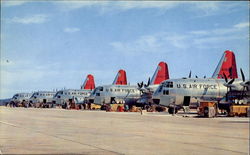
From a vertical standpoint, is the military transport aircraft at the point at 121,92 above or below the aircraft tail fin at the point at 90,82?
below

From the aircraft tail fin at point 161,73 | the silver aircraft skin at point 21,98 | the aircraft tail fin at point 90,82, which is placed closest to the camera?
the aircraft tail fin at point 161,73

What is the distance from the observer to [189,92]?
56250 millimetres

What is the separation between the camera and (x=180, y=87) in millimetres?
56688

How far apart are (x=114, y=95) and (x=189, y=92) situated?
31793 millimetres

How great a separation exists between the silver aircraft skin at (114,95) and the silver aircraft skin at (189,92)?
29042mm

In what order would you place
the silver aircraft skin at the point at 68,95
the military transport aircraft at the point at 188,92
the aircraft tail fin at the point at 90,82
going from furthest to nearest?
the aircraft tail fin at the point at 90,82, the silver aircraft skin at the point at 68,95, the military transport aircraft at the point at 188,92

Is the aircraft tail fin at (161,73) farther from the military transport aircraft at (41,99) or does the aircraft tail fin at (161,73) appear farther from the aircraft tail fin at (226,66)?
the military transport aircraft at (41,99)

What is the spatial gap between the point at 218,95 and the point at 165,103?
7.77 metres

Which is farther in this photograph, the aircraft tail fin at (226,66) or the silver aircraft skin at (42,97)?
the silver aircraft skin at (42,97)

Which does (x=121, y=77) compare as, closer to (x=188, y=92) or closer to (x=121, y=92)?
(x=121, y=92)

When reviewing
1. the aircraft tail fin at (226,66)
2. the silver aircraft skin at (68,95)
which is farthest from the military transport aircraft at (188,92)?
the silver aircraft skin at (68,95)

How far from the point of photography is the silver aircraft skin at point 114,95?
282 ft

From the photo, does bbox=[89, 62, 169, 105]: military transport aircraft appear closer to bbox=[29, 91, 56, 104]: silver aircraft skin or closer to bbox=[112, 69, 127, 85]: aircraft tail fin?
bbox=[112, 69, 127, 85]: aircraft tail fin

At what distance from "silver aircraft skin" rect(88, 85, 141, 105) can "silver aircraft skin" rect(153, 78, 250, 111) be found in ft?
95.3
